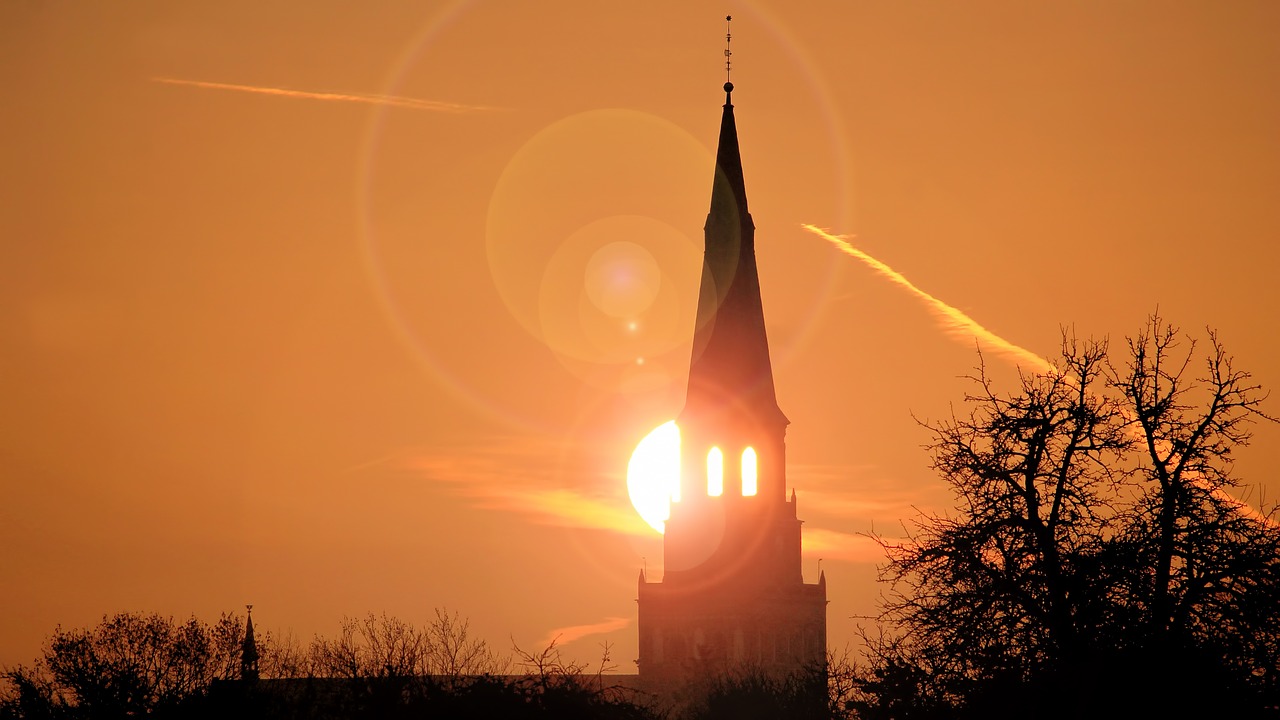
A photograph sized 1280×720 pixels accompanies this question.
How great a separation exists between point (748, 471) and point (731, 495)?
1601 millimetres

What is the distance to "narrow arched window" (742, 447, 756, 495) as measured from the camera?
9444 cm

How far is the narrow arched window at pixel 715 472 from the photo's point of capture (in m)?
94.2

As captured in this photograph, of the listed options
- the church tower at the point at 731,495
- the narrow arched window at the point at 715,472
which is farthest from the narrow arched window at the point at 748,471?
Answer: the narrow arched window at the point at 715,472

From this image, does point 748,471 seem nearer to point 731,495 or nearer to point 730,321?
point 731,495

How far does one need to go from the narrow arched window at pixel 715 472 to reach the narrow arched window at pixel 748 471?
3.97 feet

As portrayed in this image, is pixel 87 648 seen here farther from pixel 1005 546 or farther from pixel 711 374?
pixel 1005 546

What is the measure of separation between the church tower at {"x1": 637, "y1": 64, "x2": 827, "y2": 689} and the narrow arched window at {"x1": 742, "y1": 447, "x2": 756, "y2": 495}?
54 mm

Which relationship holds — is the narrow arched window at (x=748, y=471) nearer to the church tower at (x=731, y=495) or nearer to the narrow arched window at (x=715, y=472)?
the church tower at (x=731, y=495)

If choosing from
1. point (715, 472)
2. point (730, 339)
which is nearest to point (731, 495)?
point (715, 472)

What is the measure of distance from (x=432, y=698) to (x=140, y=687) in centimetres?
4348

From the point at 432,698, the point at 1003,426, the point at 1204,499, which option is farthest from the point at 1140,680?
the point at 432,698

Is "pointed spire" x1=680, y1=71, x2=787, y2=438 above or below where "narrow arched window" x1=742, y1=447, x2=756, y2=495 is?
above

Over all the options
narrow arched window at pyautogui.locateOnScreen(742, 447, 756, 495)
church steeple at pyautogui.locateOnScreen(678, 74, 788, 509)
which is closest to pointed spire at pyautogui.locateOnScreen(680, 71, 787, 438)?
church steeple at pyautogui.locateOnScreen(678, 74, 788, 509)

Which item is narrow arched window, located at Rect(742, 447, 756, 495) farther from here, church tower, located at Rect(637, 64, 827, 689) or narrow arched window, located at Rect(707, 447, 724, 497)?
narrow arched window, located at Rect(707, 447, 724, 497)
